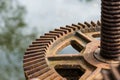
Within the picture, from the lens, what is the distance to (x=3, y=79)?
1137cm

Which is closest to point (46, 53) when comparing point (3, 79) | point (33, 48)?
point (33, 48)

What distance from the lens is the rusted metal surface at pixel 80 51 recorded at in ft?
15.9

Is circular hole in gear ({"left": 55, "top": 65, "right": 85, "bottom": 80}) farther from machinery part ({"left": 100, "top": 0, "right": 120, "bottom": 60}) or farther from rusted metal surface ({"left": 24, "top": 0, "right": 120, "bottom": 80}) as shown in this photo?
machinery part ({"left": 100, "top": 0, "right": 120, "bottom": 60})

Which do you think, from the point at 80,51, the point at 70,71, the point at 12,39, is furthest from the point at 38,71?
the point at 12,39

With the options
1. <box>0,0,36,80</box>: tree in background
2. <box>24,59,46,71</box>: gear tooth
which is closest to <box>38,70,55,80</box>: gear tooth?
<box>24,59,46,71</box>: gear tooth

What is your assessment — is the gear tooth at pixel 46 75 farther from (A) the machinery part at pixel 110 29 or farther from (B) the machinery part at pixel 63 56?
(A) the machinery part at pixel 110 29

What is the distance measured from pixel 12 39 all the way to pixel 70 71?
24.1ft

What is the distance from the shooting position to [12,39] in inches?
498

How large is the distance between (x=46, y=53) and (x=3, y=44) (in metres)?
6.91

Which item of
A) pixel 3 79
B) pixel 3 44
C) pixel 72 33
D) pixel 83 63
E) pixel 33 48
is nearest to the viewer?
pixel 83 63

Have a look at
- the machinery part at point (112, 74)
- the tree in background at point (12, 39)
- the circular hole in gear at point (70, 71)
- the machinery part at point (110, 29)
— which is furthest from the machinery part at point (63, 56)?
the tree in background at point (12, 39)

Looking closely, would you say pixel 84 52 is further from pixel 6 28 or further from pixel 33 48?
pixel 6 28

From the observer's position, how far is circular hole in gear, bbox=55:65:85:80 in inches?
210

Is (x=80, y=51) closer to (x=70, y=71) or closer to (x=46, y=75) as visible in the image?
(x=70, y=71)
